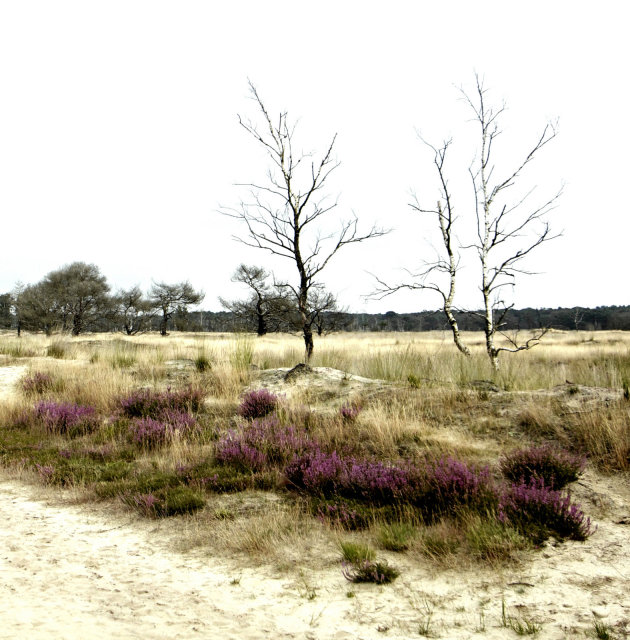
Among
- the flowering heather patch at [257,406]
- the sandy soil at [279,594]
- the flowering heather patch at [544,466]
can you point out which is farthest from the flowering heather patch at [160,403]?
the flowering heather patch at [544,466]

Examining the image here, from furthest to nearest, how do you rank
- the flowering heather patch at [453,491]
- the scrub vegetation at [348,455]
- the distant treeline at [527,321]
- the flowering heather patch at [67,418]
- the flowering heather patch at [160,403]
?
1. the distant treeline at [527,321]
2. the flowering heather patch at [160,403]
3. the flowering heather patch at [67,418]
4. the flowering heather patch at [453,491]
5. the scrub vegetation at [348,455]

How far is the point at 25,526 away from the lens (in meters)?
4.59

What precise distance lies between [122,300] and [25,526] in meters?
50.5

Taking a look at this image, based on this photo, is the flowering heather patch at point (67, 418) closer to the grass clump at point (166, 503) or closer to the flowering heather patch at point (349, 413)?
the grass clump at point (166, 503)

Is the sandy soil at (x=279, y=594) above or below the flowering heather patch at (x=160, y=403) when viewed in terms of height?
below

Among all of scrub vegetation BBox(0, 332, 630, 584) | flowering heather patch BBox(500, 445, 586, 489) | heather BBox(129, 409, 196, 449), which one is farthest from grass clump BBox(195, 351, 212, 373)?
flowering heather patch BBox(500, 445, 586, 489)

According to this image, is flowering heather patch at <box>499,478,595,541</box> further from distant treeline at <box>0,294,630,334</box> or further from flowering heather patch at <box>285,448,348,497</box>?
distant treeline at <box>0,294,630,334</box>

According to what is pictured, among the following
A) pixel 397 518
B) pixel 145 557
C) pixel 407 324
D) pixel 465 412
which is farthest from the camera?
pixel 407 324

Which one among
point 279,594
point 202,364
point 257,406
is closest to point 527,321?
point 202,364

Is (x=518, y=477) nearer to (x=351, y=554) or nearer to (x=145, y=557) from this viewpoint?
(x=351, y=554)

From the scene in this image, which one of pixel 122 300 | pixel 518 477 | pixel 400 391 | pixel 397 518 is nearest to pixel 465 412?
pixel 400 391

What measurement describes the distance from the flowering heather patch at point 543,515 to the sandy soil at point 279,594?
4.7 inches

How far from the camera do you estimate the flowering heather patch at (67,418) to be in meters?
8.19

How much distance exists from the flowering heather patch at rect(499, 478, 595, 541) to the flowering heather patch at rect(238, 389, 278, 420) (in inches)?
193
